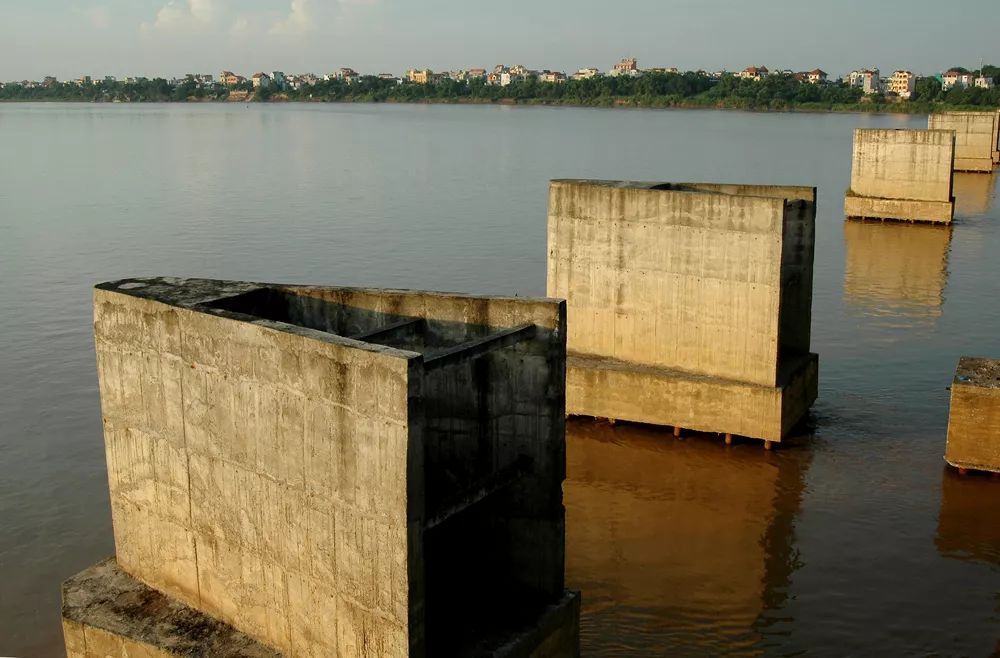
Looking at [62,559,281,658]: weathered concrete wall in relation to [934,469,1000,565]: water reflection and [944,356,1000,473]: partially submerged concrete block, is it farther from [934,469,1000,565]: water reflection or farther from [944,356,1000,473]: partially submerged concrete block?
[944,356,1000,473]: partially submerged concrete block

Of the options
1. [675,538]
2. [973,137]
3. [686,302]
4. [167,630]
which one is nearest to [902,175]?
[973,137]

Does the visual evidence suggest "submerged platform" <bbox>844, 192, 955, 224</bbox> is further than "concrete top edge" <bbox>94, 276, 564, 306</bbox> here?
Yes

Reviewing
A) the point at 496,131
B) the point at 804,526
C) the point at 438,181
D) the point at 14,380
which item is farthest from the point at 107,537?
the point at 496,131

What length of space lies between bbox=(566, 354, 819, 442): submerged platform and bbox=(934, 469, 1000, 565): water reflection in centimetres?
249

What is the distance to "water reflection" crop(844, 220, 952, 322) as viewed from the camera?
26.2 meters

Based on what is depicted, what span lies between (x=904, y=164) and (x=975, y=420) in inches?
932

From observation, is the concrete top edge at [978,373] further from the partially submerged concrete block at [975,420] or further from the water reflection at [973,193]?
the water reflection at [973,193]

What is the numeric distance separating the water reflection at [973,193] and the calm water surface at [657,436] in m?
0.29

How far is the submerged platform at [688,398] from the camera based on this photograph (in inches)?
634

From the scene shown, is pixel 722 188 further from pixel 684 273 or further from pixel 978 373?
pixel 978 373

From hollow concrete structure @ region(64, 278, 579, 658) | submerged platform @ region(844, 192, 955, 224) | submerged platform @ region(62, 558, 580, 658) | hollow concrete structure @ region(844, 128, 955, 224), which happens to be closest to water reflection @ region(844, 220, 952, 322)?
submerged platform @ region(844, 192, 955, 224)

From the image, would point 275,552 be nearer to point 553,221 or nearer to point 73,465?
point 73,465

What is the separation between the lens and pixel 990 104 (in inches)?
4348

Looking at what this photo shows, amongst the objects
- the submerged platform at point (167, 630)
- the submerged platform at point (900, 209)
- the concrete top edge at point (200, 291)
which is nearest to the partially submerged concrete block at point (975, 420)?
the concrete top edge at point (200, 291)
